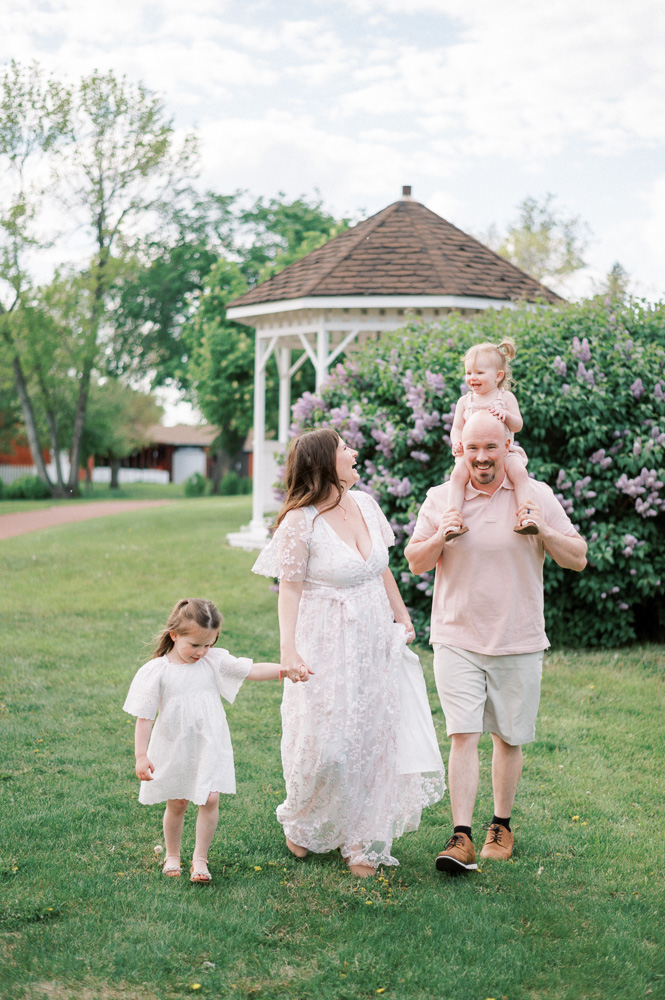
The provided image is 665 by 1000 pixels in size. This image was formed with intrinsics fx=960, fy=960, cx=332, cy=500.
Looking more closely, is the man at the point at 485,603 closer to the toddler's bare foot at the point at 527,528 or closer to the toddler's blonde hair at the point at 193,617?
the toddler's bare foot at the point at 527,528

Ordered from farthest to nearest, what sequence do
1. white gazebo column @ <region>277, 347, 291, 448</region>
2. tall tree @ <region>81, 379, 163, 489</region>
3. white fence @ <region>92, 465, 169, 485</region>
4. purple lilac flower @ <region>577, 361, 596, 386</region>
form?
white fence @ <region>92, 465, 169, 485</region>
tall tree @ <region>81, 379, 163, 489</region>
white gazebo column @ <region>277, 347, 291, 448</region>
purple lilac flower @ <region>577, 361, 596, 386</region>

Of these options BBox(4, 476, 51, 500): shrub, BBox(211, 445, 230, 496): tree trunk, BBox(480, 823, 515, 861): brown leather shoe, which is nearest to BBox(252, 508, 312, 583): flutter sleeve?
Result: BBox(480, 823, 515, 861): brown leather shoe

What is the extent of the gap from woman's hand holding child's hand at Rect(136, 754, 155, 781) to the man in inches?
48.4

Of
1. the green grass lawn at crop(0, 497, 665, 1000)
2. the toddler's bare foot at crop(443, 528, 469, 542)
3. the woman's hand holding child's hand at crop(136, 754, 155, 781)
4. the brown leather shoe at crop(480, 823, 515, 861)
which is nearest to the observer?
the green grass lawn at crop(0, 497, 665, 1000)

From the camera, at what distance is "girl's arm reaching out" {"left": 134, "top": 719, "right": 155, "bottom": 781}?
3596 mm

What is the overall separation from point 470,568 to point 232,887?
160 centimetres

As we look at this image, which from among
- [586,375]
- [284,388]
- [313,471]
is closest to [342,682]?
[313,471]

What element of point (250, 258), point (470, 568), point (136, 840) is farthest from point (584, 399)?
point (250, 258)

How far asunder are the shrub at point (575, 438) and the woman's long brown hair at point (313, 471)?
4.00m

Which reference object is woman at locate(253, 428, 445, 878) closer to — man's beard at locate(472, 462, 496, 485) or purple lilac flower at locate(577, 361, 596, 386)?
man's beard at locate(472, 462, 496, 485)

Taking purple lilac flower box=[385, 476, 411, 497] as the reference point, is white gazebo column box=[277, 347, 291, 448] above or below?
above

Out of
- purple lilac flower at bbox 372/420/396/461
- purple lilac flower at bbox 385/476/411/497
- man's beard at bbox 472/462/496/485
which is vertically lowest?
purple lilac flower at bbox 385/476/411/497

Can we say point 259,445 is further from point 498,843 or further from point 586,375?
point 498,843

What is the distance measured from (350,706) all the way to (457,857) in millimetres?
739
